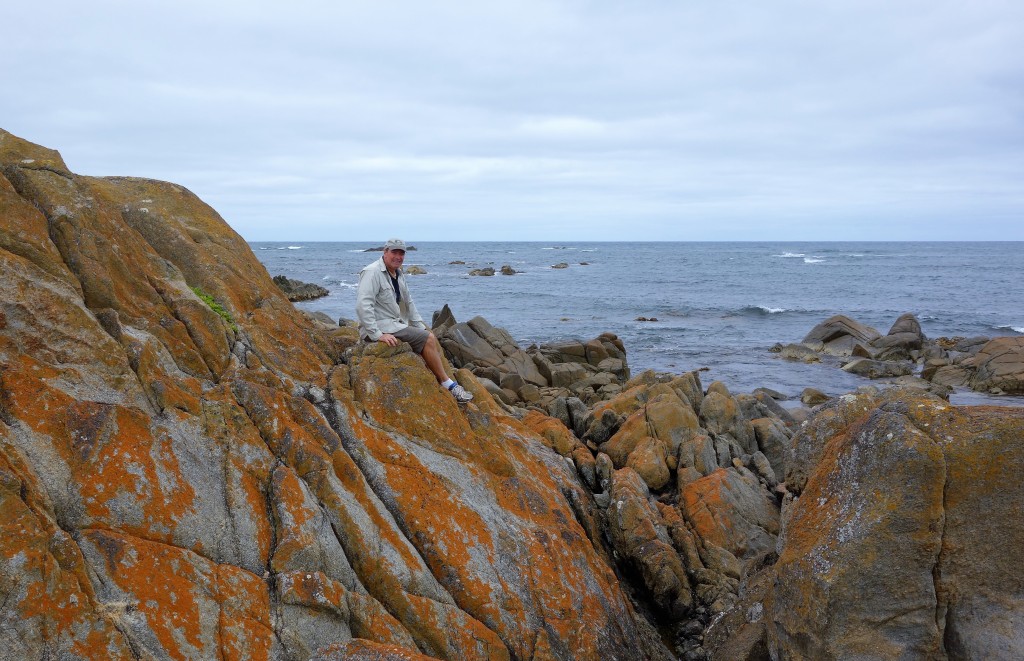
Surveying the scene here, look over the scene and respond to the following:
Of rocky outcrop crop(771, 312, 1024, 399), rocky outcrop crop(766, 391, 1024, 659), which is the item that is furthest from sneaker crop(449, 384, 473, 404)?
rocky outcrop crop(771, 312, 1024, 399)

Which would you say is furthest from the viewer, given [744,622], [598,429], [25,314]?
[598,429]

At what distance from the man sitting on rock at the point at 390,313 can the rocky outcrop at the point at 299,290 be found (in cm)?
5034

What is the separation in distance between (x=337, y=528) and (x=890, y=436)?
21.0ft

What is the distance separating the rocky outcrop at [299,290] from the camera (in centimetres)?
6093

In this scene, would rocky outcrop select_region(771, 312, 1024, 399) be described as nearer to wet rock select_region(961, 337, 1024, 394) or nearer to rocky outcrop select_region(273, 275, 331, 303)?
wet rock select_region(961, 337, 1024, 394)

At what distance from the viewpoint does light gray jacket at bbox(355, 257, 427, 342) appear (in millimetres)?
11164

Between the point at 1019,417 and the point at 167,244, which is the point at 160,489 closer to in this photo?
the point at 167,244

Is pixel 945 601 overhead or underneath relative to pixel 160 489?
underneath

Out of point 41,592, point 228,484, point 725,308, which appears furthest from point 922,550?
point 725,308

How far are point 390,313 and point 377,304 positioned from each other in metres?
0.25

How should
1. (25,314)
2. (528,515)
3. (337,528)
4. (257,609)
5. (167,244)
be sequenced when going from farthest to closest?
(167,244) < (528,515) < (337,528) < (25,314) < (257,609)

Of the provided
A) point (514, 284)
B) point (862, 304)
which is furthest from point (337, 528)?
point (514, 284)

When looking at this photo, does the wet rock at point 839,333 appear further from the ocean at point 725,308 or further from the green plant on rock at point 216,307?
the green plant on rock at point 216,307

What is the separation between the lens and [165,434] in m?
7.69
